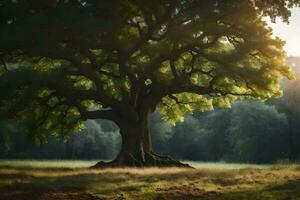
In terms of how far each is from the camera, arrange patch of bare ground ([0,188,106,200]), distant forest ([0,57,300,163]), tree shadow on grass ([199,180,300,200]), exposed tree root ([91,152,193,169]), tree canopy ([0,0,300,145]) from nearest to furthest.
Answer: patch of bare ground ([0,188,106,200])
tree shadow on grass ([199,180,300,200])
tree canopy ([0,0,300,145])
exposed tree root ([91,152,193,169])
distant forest ([0,57,300,163])

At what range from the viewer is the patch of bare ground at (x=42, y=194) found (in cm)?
1617

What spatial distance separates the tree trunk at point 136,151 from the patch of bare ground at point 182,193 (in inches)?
550

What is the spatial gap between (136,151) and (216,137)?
49018 millimetres

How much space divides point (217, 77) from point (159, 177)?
11948 millimetres

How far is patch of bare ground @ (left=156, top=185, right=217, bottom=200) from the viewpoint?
55.5 feet

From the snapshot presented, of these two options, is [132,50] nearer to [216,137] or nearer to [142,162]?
[142,162]

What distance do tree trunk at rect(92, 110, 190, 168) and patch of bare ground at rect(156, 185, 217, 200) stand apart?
45.8ft

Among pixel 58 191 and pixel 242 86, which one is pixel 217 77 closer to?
pixel 242 86

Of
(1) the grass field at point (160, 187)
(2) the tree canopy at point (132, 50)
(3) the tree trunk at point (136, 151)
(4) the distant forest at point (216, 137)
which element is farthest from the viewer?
(4) the distant forest at point (216, 137)

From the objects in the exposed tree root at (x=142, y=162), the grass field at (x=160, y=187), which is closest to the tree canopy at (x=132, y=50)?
the exposed tree root at (x=142, y=162)

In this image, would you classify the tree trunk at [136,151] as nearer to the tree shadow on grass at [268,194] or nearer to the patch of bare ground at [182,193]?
the patch of bare ground at [182,193]

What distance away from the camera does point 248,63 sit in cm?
3228

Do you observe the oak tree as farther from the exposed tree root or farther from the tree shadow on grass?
the tree shadow on grass

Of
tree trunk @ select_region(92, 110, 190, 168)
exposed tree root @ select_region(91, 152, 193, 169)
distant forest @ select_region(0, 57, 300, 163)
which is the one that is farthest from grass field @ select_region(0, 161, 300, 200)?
distant forest @ select_region(0, 57, 300, 163)
